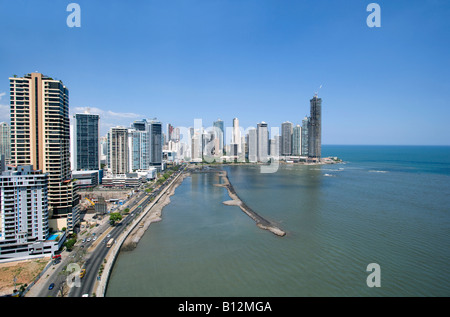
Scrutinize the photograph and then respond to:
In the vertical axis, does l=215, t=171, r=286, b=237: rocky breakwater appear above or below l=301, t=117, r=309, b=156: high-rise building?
below

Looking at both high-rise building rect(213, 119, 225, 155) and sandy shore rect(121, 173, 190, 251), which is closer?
sandy shore rect(121, 173, 190, 251)

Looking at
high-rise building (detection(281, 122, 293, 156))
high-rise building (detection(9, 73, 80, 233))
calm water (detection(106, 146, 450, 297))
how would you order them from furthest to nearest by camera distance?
high-rise building (detection(281, 122, 293, 156)) < high-rise building (detection(9, 73, 80, 233)) < calm water (detection(106, 146, 450, 297))

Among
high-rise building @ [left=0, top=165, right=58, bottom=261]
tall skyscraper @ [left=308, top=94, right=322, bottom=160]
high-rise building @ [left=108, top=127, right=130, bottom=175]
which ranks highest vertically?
tall skyscraper @ [left=308, top=94, right=322, bottom=160]

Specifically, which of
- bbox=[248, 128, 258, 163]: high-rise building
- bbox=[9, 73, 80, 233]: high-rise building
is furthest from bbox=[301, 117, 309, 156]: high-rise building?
bbox=[9, 73, 80, 233]: high-rise building

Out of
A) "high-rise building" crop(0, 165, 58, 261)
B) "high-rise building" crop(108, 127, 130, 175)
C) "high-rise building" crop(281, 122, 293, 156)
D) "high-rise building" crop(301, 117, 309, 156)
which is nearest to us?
"high-rise building" crop(0, 165, 58, 261)

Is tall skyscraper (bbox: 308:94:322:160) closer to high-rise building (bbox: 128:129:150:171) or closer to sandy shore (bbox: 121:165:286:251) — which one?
high-rise building (bbox: 128:129:150:171)

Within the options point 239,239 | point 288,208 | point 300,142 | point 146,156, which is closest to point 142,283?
point 239,239

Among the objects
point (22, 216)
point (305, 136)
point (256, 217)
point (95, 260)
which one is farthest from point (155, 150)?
point (305, 136)
